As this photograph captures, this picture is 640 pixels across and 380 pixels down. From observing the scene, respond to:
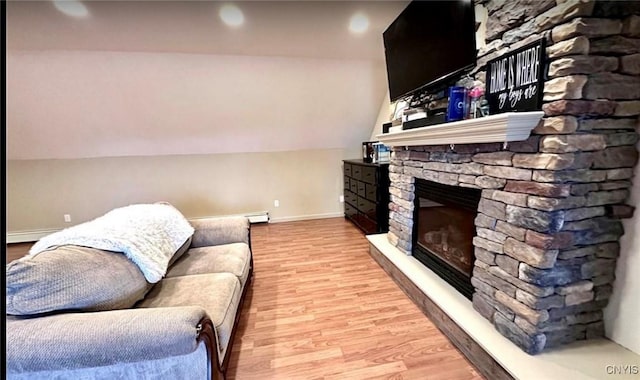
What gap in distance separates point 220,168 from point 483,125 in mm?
3910

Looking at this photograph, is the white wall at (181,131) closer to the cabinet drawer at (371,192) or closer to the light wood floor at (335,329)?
the cabinet drawer at (371,192)

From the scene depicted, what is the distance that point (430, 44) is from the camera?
6.36 feet

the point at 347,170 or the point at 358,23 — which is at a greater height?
the point at 358,23

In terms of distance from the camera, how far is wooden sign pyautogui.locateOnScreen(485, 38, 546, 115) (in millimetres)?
1295

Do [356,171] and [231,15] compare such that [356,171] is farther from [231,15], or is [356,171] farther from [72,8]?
[72,8]

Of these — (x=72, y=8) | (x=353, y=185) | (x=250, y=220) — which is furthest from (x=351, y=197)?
(x=72, y=8)

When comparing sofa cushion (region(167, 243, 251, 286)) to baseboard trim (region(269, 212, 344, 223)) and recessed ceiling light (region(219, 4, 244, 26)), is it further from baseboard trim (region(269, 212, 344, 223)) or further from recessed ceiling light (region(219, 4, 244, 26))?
baseboard trim (region(269, 212, 344, 223))

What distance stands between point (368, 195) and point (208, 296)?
2533mm

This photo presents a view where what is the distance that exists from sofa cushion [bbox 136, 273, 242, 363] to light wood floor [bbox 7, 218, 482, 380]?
360mm

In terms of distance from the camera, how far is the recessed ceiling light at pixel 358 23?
2481 mm

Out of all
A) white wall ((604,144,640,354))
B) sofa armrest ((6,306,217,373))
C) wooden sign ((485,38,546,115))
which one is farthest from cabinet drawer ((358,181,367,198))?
sofa armrest ((6,306,217,373))

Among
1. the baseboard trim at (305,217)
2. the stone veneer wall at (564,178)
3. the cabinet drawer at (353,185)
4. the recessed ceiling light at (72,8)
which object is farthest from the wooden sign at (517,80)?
the baseboard trim at (305,217)

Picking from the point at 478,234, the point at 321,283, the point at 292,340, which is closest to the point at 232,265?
the point at 292,340

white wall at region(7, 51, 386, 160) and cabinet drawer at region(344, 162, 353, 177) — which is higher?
white wall at region(7, 51, 386, 160)
